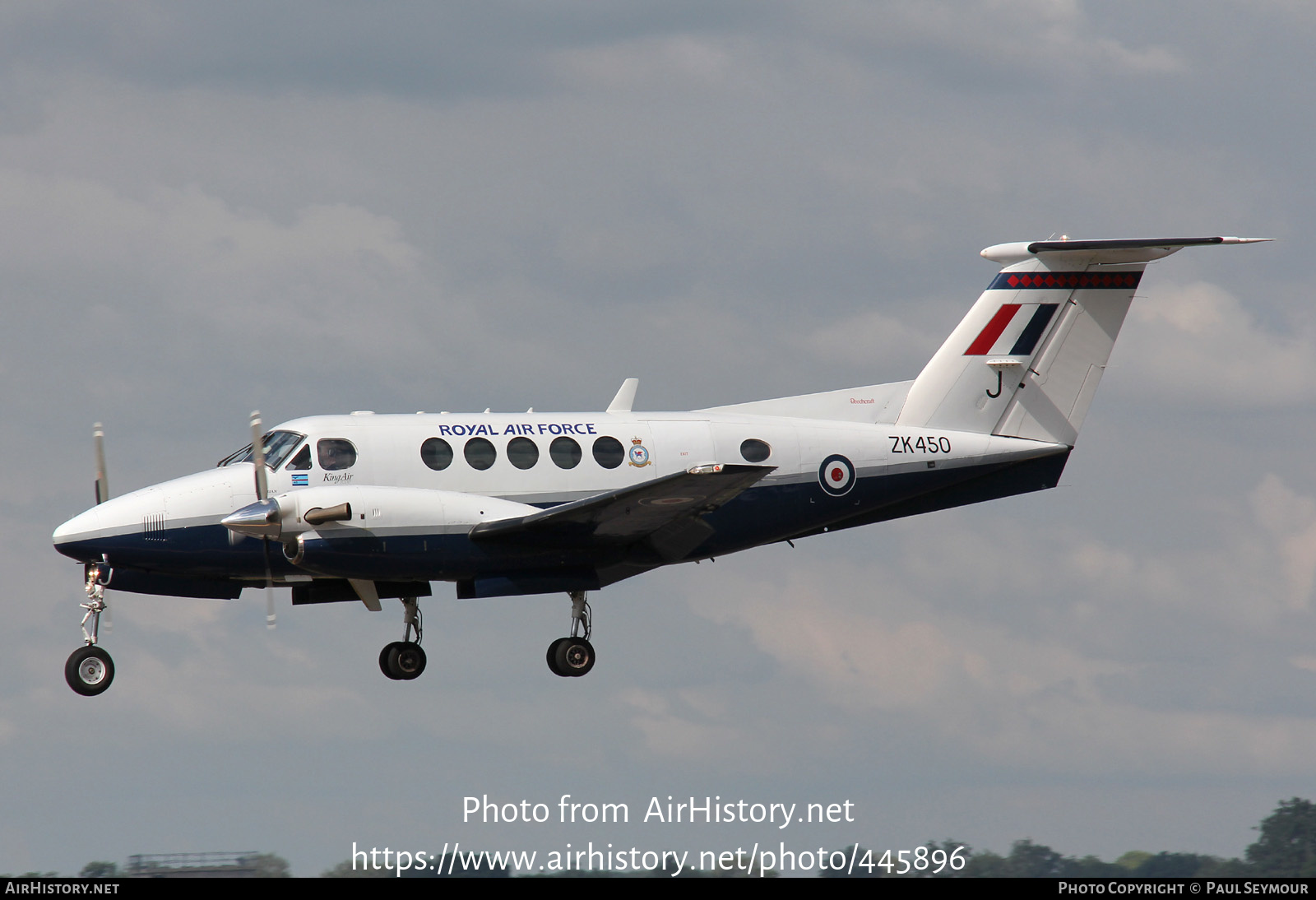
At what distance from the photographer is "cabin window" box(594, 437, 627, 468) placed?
2364 cm

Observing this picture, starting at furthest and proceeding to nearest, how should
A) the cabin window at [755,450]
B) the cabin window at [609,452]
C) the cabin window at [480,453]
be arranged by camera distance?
the cabin window at [755,450]
the cabin window at [609,452]
the cabin window at [480,453]

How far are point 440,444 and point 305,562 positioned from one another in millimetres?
2518

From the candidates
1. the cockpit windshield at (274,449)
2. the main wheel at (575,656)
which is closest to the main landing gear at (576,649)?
the main wheel at (575,656)

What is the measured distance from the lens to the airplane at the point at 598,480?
2209 centimetres

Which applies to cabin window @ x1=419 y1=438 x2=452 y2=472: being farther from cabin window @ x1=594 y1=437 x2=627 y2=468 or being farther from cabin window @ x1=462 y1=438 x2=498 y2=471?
cabin window @ x1=594 y1=437 x2=627 y2=468

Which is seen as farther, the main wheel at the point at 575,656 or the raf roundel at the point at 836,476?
the raf roundel at the point at 836,476

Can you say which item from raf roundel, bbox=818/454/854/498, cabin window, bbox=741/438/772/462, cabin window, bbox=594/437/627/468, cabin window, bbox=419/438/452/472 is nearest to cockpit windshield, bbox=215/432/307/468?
cabin window, bbox=419/438/452/472

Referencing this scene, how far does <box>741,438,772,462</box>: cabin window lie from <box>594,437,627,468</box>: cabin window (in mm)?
1758

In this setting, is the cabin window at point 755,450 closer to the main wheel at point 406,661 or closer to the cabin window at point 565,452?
the cabin window at point 565,452

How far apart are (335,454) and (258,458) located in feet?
3.26

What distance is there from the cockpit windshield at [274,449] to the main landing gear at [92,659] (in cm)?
232

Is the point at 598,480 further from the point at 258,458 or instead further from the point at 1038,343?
the point at 1038,343

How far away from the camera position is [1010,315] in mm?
26297
